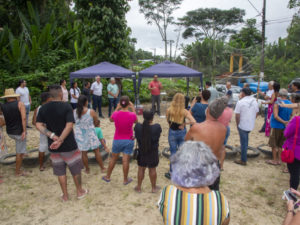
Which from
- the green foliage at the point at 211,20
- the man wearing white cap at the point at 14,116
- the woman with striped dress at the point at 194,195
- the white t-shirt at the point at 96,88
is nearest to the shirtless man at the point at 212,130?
the woman with striped dress at the point at 194,195

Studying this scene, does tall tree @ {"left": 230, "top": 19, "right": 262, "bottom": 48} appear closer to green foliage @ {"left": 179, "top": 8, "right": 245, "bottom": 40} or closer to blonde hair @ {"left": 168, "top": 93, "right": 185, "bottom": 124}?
green foliage @ {"left": 179, "top": 8, "right": 245, "bottom": 40}

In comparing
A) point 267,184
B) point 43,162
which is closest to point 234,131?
point 267,184

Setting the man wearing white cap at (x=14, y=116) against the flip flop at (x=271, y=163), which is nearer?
the man wearing white cap at (x=14, y=116)

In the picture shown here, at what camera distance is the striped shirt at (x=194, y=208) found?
1.35 meters

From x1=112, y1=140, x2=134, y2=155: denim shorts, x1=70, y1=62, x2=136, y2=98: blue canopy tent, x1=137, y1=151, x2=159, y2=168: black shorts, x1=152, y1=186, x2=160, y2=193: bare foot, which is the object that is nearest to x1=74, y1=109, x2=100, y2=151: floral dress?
x1=112, y1=140, x2=134, y2=155: denim shorts

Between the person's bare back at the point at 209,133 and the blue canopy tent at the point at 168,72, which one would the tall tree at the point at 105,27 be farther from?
the person's bare back at the point at 209,133

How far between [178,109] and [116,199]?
180cm

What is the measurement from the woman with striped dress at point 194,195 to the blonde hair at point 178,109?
7.38 ft

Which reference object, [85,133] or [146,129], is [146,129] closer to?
[146,129]

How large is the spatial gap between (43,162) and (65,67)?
796cm

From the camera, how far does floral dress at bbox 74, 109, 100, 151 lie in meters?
3.82

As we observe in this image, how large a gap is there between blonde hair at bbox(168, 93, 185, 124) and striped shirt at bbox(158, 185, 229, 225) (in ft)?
7.58

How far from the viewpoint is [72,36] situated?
13.0m

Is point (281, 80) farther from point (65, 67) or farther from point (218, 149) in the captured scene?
point (218, 149)
